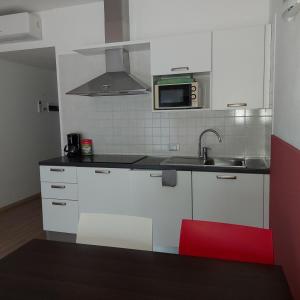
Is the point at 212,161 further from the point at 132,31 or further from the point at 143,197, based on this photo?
the point at 132,31

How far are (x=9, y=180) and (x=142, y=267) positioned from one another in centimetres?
382

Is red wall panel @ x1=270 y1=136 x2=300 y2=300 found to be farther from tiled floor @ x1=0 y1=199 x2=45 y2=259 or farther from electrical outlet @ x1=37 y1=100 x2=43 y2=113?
electrical outlet @ x1=37 y1=100 x2=43 y2=113

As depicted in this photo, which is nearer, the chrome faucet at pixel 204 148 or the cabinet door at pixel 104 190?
the cabinet door at pixel 104 190

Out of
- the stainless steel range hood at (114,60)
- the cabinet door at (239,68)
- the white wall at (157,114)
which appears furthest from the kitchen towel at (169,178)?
the stainless steel range hood at (114,60)

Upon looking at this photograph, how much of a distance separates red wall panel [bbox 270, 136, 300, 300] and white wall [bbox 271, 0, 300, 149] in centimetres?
10

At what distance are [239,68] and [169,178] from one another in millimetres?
1130

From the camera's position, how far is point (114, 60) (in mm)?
3066

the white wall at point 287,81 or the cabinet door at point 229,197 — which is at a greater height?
the white wall at point 287,81

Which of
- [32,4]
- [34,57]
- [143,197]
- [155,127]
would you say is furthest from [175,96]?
[34,57]

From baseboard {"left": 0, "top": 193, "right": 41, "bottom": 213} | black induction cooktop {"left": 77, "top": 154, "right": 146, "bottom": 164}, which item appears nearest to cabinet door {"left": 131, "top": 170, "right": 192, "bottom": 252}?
black induction cooktop {"left": 77, "top": 154, "right": 146, "bottom": 164}

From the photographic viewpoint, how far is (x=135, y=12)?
3.12 m

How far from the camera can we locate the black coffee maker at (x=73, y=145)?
335 centimetres

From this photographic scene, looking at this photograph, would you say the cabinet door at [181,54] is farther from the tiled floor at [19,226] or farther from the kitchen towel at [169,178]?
the tiled floor at [19,226]

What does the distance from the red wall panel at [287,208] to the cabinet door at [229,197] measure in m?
0.23
